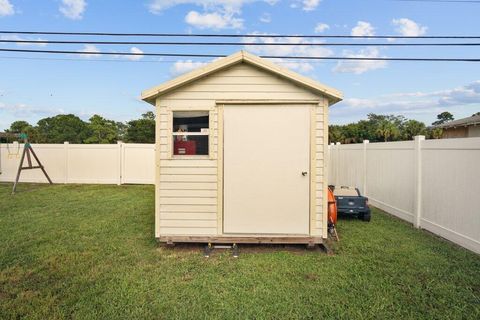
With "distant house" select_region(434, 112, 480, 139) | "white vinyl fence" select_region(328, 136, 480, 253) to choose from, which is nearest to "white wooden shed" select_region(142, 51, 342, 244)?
"white vinyl fence" select_region(328, 136, 480, 253)

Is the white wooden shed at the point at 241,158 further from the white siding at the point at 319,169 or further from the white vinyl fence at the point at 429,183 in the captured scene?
the white vinyl fence at the point at 429,183

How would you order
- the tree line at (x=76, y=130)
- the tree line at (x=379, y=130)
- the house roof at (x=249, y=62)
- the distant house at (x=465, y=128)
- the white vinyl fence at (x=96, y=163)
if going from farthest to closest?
1. the tree line at (x=76, y=130)
2. the tree line at (x=379, y=130)
3. the distant house at (x=465, y=128)
4. the white vinyl fence at (x=96, y=163)
5. the house roof at (x=249, y=62)

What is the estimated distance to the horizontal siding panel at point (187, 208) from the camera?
5.21 meters

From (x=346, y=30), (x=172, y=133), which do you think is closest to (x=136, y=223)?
(x=172, y=133)

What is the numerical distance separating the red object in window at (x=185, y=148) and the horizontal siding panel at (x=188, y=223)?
110cm

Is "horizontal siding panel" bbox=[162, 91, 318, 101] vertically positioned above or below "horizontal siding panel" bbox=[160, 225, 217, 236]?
above

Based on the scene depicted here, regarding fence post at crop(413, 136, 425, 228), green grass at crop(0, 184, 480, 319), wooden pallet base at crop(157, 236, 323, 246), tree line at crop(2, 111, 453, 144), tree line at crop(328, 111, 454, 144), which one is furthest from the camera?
tree line at crop(2, 111, 453, 144)

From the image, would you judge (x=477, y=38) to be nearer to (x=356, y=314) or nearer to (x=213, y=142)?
(x=213, y=142)

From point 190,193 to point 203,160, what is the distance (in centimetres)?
57

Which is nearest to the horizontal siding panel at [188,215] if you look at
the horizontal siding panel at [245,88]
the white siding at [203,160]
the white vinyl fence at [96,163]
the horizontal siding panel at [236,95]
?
the white siding at [203,160]

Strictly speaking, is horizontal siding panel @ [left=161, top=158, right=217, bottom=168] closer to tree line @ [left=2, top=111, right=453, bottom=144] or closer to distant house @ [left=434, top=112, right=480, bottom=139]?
distant house @ [left=434, top=112, right=480, bottom=139]

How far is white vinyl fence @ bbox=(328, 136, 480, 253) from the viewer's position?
4684 mm

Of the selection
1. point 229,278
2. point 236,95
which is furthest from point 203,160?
point 229,278

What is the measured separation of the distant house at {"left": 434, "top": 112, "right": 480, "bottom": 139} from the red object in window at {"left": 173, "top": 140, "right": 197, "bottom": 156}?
653 inches
